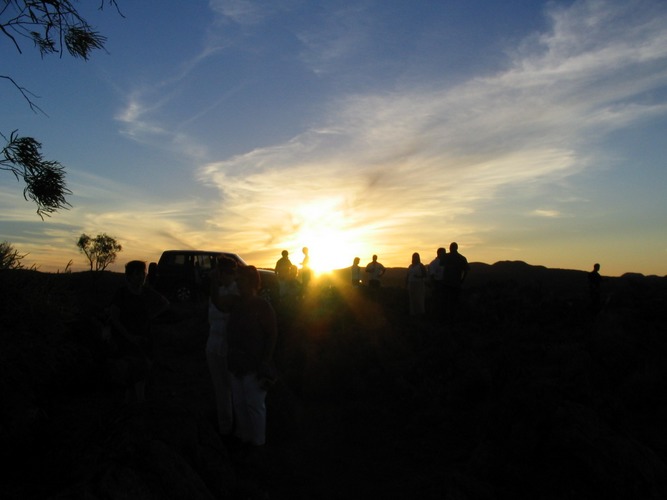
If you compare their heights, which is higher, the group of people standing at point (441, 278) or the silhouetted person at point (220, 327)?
the group of people standing at point (441, 278)

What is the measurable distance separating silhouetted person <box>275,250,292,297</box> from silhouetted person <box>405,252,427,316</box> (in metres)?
3.41

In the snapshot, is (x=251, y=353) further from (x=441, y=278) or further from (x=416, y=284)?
(x=416, y=284)

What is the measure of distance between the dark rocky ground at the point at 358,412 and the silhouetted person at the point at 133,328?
678mm

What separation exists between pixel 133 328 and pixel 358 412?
366 centimetres

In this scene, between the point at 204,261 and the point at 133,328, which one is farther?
the point at 204,261

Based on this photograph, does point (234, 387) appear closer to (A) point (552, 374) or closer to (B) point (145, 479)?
(B) point (145, 479)

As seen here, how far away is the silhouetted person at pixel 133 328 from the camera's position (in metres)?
5.89

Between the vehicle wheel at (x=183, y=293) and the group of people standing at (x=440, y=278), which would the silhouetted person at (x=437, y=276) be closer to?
the group of people standing at (x=440, y=278)

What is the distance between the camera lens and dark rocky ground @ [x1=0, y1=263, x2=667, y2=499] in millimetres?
4336

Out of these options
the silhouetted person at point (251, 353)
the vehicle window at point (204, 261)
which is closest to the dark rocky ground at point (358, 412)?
the silhouetted person at point (251, 353)

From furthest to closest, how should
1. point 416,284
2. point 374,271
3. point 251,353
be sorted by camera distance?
1. point 374,271
2. point 416,284
3. point 251,353

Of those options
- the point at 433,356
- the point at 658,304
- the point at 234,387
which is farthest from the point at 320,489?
the point at 658,304

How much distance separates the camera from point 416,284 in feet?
50.8

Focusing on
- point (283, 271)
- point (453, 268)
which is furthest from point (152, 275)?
point (453, 268)
